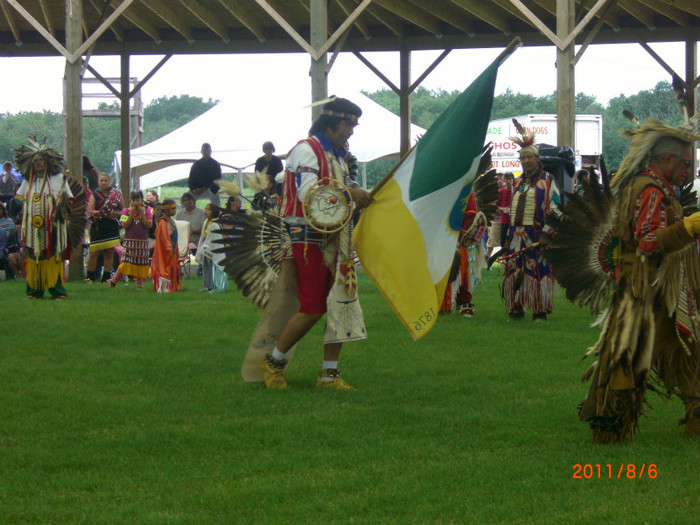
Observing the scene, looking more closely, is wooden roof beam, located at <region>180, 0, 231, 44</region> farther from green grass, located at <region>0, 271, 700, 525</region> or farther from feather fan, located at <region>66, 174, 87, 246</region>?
green grass, located at <region>0, 271, 700, 525</region>

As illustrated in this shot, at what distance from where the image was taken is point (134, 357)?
767 centimetres

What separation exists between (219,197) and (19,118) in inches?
3357

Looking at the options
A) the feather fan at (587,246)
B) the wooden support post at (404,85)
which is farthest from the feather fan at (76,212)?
the wooden support post at (404,85)

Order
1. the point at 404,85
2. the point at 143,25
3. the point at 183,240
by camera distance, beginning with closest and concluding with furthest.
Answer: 1. the point at 183,240
2. the point at 143,25
3. the point at 404,85

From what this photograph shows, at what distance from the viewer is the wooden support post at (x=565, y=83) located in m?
12.1

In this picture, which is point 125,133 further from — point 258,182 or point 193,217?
point 258,182

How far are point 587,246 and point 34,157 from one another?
724 centimetres

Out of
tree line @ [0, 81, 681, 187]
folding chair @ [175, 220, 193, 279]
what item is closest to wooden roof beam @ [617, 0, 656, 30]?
folding chair @ [175, 220, 193, 279]

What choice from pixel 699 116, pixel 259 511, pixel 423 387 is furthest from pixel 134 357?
pixel 699 116

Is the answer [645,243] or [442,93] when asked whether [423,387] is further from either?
[442,93]

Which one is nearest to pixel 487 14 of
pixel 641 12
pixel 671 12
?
pixel 641 12

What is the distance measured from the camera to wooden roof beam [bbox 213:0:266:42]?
1562cm

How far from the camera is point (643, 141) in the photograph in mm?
4926
